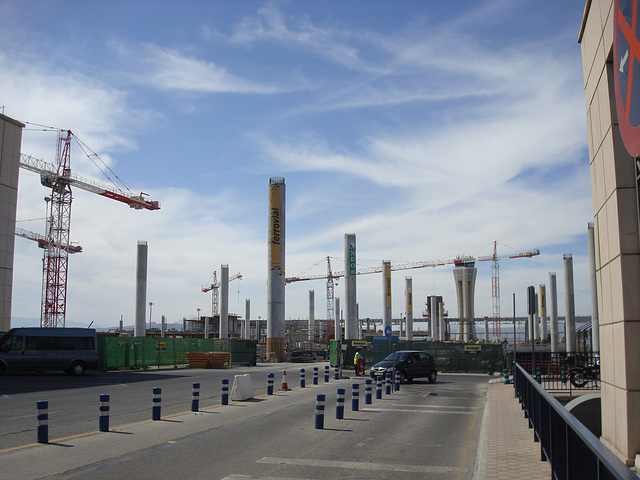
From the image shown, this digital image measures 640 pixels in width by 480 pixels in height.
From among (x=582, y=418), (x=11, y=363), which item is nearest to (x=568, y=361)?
(x=582, y=418)

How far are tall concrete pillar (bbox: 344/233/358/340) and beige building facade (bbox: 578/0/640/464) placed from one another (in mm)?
54442

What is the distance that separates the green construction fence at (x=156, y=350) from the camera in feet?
112

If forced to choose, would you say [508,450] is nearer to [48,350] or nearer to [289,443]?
[289,443]

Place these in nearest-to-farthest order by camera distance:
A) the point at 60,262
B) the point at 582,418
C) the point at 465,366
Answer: the point at 582,418 < the point at 465,366 < the point at 60,262

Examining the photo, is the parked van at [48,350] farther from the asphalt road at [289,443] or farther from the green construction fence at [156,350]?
the asphalt road at [289,443]

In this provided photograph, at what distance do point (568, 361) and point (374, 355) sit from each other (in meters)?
16.6

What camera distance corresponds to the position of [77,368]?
1145 inches

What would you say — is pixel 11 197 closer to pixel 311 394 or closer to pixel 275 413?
Answer: pixel 311 394

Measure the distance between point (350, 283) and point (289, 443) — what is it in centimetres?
5428

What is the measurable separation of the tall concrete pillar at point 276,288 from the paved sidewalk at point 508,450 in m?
39.9

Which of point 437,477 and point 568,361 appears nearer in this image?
point 437,477

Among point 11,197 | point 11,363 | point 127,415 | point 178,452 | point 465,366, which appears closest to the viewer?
point 178,452

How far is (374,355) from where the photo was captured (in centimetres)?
3775

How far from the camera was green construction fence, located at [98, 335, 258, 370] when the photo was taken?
3419 centimetres
